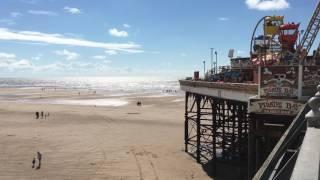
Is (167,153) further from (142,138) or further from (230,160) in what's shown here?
(142,138)

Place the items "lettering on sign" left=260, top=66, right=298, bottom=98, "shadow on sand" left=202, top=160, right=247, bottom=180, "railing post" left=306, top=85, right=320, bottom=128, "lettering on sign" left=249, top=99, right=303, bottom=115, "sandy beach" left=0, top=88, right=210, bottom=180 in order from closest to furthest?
"railing post" left=306, top=85, right=320, bottom=128, "lettering on sign" left=249, top=99, right=303, bottom=115, "lettering on sign" left=260, top=66, right=298, bottom=98, "shadow on sand" left=202, top=160, right=247, bottom=180, "sandy beach" left=0, top=88, right=210, bottom=180

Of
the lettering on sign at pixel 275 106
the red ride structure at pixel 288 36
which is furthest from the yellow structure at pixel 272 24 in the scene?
the lettering on sign at pixel 275 106

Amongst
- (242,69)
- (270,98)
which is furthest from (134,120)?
(270,98)

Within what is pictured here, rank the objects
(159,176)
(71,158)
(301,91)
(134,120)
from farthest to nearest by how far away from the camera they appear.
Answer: (134,120) → (71,158) → (159,176) → (301,91)

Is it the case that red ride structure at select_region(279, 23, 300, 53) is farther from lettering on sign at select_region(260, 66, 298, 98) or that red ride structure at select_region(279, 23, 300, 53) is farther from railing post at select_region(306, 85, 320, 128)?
railing post at select_region(306, 85, 320, 128)

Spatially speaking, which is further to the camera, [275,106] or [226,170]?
[226,170]

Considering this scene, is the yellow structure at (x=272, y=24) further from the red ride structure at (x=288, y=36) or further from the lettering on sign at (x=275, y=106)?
the lettering on sign at (x=275, y=106)

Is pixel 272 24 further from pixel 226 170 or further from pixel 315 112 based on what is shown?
pixel 315 112

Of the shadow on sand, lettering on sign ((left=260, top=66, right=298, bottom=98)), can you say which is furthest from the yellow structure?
lettering on sign ((left=260, top=66, right=298, bottom=98))

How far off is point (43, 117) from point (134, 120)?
39.8ft

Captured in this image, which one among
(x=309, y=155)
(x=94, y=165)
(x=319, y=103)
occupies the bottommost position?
(x=94, y=165)

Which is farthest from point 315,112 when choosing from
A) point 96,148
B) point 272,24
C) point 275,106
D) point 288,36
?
point 96,148

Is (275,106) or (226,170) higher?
(275,106)

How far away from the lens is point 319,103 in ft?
21.1
